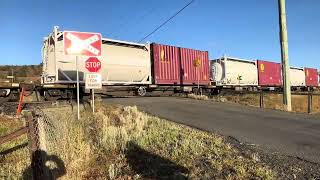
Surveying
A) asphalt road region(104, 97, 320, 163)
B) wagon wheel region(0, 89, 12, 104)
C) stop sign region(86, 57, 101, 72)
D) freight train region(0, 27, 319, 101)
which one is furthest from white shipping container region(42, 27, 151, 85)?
asphalt road region(104, 97, 320, 163)

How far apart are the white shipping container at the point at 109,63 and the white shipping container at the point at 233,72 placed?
11.8 m

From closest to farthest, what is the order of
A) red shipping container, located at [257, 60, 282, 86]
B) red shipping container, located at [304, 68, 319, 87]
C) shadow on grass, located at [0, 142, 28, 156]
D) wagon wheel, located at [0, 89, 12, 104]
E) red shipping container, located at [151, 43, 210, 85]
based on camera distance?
shadow on grass, located at [0, 142, 28, 156] → wagon wheel, located at [0, 89, 12, 104] → red shipping container, located at [151, 43, 210, 85] → red shipping container, located at [257, 60, 282, 86] → red shipping container, located at [304, 68, 319, 87]

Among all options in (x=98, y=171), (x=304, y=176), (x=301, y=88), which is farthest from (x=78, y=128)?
(x=301, y=88)

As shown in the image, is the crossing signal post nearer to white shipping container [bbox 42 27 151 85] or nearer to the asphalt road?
the asphalt road

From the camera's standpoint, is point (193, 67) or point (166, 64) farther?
point (193, 67)

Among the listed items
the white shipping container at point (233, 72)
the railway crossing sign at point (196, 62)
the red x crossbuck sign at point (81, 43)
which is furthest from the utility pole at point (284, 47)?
the white shipping container at point (233, 72)

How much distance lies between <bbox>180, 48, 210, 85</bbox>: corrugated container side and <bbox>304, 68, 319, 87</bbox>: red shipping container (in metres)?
29.7

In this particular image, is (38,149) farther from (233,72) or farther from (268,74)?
(268,74)

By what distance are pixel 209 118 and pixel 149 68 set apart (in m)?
13.9

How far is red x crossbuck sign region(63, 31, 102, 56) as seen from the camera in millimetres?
13789

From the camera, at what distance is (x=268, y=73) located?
158 ft

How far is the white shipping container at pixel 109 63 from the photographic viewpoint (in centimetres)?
2295

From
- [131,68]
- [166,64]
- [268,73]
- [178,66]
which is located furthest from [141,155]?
[268,73]

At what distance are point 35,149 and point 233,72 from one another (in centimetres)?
3477
